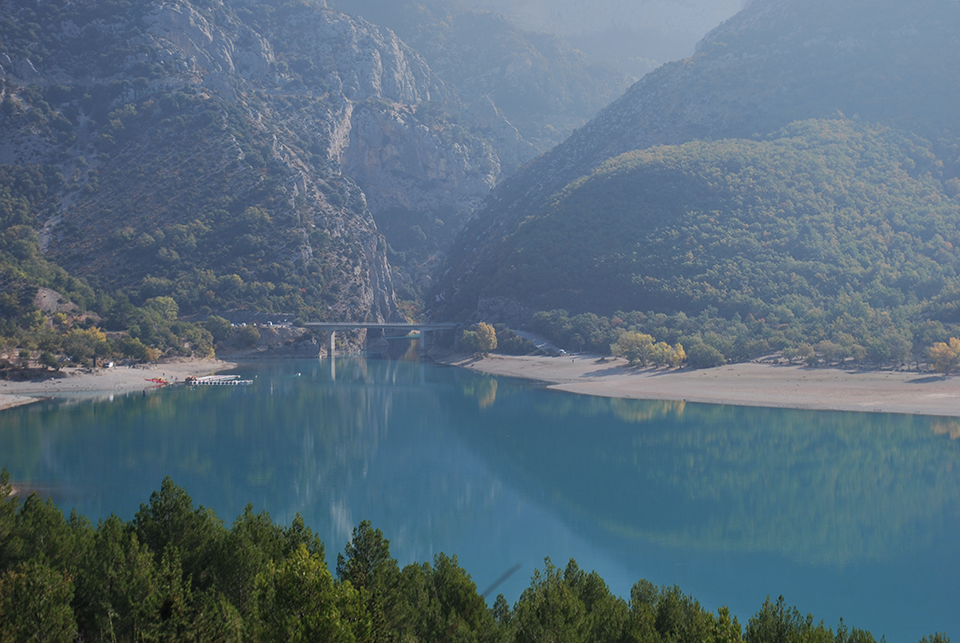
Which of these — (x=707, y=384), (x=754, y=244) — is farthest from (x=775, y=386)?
(x=754, y=244)

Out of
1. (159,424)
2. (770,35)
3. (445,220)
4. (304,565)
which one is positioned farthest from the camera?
(445,220)

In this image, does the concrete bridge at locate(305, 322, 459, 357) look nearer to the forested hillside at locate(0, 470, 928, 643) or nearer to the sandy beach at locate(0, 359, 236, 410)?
the sandy beach at locate(0, 359, 236, 410)

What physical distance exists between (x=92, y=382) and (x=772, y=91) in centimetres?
10805

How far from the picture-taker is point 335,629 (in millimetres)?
7457

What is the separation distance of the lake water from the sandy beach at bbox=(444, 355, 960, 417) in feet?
8.30

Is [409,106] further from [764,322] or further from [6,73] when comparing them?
[764,322]

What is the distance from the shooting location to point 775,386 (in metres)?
58.0

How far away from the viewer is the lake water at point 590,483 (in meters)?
23.6

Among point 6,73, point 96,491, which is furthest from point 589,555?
point 6,73

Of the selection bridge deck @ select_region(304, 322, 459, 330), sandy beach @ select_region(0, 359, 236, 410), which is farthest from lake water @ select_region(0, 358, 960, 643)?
bridge deck @ select_region(304, 322, 459, 330)

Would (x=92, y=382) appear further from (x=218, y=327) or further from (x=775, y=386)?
(x=775, y=386)

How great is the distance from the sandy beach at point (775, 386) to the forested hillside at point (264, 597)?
41.6m

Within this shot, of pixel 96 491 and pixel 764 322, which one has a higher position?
pixel 764 322

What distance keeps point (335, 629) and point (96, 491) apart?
28773 mm
